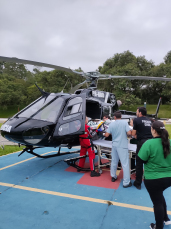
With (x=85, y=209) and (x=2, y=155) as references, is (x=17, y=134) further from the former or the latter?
(x=2, y=155)

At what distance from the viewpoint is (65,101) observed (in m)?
4.98

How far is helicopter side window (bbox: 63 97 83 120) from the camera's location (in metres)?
4.77

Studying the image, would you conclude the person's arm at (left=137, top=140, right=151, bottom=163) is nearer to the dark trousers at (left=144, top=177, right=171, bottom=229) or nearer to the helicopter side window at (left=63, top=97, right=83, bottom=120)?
the dark trousers at (left=144, top=177, right=171, bottom=229)

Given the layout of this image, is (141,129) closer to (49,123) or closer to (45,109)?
(49,123)

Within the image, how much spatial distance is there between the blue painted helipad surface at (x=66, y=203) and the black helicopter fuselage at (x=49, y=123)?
982mm

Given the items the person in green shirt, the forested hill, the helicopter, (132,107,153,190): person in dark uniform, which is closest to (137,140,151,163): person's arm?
the person in green shirt

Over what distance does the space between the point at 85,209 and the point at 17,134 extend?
2248mm

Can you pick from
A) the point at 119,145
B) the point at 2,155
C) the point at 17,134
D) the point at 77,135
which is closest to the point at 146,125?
the point at 119,145

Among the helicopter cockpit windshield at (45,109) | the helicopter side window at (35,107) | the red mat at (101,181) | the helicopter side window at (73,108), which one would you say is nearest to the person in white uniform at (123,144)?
the red mat at (101,181)

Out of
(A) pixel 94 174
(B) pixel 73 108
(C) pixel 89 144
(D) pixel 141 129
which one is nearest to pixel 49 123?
(B) pixel 73 108

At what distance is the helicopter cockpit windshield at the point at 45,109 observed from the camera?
468cm

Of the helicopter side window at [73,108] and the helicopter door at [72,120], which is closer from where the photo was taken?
the helicopter door at [72,120]

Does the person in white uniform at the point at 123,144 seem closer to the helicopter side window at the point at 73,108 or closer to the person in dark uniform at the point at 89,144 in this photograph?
the person in dark uniform at the point at 89,144

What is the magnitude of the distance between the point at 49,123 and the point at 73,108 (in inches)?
32.0
